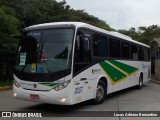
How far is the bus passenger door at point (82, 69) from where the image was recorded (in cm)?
995

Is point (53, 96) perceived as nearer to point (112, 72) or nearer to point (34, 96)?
point (34, 96)

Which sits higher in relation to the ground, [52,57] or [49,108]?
[52,57]

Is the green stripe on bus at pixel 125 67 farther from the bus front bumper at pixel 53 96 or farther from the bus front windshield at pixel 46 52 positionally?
the bus front bumper at pixel 53 96

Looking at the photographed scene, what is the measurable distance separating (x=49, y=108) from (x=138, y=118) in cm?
335

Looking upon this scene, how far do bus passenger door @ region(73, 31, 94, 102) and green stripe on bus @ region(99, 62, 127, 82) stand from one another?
52.6 inches

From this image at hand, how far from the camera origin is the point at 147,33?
36875mm

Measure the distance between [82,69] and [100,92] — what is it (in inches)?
79.1

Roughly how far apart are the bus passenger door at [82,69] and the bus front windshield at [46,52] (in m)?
0.36

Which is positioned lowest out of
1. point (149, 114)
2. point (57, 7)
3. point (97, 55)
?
point (149, 114)

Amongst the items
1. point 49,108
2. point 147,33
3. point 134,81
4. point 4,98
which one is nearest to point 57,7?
point 147,33

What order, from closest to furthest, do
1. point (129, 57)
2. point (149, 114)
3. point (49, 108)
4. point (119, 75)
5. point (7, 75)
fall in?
point (149, 114), point (49, 108), point (119, 75), point (129, 57), point (7, 75)

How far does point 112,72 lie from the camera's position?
13.3 meters

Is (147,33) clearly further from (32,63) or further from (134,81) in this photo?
(32,63)

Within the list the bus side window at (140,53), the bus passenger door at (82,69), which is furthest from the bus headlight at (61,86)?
the bus side window at (140,53)
